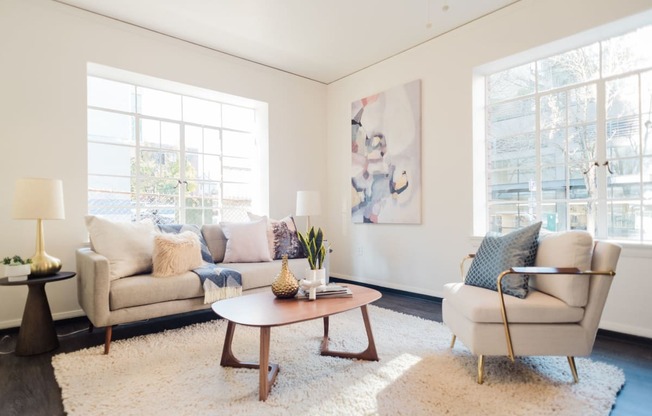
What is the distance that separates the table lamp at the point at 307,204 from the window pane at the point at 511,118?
2.06 meters

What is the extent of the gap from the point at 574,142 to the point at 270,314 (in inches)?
115

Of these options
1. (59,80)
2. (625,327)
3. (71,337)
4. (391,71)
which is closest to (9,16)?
(59,80)

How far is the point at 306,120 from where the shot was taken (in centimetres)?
493

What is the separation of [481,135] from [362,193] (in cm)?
159

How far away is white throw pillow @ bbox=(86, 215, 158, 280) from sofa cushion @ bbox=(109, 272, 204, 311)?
3.8 inches

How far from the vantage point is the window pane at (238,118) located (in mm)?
4492

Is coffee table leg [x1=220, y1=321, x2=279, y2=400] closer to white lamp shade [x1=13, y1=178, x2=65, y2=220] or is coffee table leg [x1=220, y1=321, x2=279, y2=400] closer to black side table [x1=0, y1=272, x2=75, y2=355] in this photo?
black side table [x1=0, y1=272, x2=75, y2=355]

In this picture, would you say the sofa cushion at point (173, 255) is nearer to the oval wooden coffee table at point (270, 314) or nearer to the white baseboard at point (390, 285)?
the oval wooden coffee table at point (270, 314)

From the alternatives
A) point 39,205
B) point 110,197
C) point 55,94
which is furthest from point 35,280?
point 55,94

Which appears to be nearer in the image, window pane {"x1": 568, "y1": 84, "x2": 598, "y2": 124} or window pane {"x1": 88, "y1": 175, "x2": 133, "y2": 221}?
window pane {"x1": 568, "y1": 84, "x2": 598, "y2": 124}

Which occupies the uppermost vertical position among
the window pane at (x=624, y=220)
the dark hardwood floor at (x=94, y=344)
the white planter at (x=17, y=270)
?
the window pane at (x=624, y=220)

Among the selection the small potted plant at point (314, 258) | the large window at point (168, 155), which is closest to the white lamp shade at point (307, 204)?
the large window at point (168, 155)

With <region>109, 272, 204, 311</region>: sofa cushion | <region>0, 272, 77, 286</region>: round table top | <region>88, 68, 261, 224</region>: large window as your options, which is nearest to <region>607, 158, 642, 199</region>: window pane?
<region>109, 272, 204, 311</region>: sofa cushion

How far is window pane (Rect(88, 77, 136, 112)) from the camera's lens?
3477 mm
